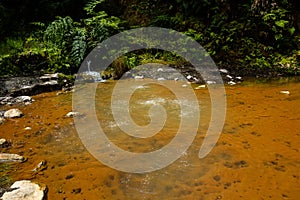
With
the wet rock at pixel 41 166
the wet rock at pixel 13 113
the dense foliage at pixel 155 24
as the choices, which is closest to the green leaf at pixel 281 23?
the dense foliage at pixel 155 24

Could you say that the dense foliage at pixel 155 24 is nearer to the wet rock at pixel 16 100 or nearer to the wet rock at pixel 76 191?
the wet rock at pixel 16 100

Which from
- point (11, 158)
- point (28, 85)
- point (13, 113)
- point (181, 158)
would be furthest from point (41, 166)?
point (28, 85)

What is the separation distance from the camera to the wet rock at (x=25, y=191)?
2.05m

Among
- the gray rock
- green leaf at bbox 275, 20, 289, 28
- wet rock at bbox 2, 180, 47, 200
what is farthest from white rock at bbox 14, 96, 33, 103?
green leaf at bbox 275, 20, 289, 28

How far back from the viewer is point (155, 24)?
26.4 ft

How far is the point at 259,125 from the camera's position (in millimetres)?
3434

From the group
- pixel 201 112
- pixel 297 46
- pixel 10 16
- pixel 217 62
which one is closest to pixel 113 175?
pixel 201 112

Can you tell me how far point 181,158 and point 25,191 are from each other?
1.47 m

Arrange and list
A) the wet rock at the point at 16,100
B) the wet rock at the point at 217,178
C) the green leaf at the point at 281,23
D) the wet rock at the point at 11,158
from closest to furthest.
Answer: the wet rock at the point at 217,178
the wet rock at the point at 11,158
the wet rock at the point at 16,100
the green leaf at the point at 281,23

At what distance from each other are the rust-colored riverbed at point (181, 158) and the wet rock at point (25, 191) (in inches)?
3.2

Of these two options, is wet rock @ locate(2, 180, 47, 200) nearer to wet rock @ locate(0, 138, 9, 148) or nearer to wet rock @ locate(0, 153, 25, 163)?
wet rock @ locate(0, 153, 25, 163)

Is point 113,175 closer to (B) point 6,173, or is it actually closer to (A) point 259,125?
(B) point 6,173

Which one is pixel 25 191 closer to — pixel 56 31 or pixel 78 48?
pixel 78 48

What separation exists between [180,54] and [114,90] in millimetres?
2754
